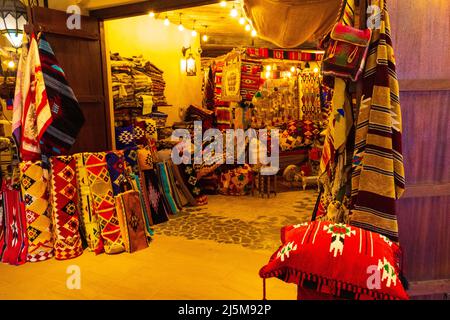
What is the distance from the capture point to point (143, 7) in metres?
4.04

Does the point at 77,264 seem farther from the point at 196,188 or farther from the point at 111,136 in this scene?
the point at 196,188

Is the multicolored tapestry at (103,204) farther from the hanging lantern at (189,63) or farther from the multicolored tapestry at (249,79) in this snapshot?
the hanging lantern at (189,63)

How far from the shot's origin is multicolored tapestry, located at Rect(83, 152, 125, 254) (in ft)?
12.5

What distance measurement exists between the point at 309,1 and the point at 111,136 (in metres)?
2.93

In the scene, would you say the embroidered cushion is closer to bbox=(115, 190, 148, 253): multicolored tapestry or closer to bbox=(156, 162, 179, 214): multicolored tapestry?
bbox=(115, 190, 148, 253): multicolored tapestry

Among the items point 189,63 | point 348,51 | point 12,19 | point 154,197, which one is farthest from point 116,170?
point 189,63

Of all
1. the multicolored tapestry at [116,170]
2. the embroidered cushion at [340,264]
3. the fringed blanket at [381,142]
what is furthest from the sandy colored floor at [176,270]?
the embroidered cushion at [340,264]

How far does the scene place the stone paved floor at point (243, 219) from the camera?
4.19 meters

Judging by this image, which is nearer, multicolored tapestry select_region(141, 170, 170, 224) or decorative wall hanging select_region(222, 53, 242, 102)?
multicolored tapestry select_region(141, 170, 170, 224)

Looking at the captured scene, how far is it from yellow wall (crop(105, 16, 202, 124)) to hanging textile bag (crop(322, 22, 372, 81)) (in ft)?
14.1

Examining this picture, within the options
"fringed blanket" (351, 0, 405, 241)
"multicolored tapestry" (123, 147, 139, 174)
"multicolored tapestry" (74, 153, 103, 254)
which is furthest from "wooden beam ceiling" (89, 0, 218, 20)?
"fringed blanket" (351, 0, 405, 241)

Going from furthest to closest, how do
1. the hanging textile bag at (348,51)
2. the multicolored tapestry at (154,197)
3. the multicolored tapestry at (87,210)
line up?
the multicolored tapestry at (154,197)
the multicolored tapestry at (87,210)
the hanging textile bag at (348,51)

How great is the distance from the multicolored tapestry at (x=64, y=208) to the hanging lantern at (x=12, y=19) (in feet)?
3.92

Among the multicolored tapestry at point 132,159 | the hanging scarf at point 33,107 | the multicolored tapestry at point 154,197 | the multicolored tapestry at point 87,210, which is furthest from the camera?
the multicolored tapestry at point 154,197
